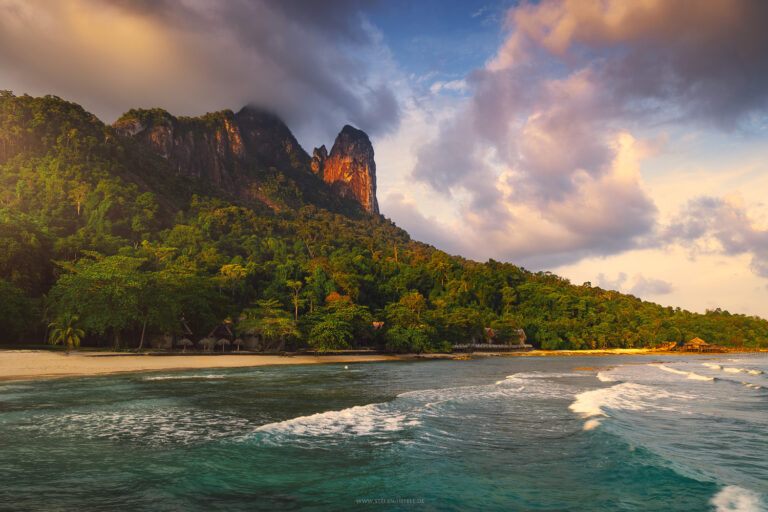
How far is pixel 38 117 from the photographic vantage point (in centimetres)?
8381

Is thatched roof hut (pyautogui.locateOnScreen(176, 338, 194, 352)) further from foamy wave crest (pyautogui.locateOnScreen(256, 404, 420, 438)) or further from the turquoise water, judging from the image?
foamy wave crest (pyautogui.locateOnScreen(256, 404, 420, 438))

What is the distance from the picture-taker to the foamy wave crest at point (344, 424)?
36.6 ft

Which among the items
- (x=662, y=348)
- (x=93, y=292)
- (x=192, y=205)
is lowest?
(x=662, y=348)

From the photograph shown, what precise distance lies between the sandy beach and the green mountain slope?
4157 millimetres

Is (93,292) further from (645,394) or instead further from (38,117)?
(38,117)

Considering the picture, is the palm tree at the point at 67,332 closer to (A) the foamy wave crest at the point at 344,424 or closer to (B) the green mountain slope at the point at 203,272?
(B) the green mountain slope at the point at 203,272

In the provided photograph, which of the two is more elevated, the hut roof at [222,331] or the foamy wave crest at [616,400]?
the hut roof at [222,331]

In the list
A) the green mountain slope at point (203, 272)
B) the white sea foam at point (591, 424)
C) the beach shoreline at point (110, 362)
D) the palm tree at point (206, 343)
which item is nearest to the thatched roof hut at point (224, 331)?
the green mountain slope at point (203, 272)

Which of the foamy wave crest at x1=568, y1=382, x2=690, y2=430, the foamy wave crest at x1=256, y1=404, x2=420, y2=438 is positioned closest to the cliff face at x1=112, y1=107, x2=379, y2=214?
the foamy wave crest at x1=256, y1=404, x2=420, y2=438

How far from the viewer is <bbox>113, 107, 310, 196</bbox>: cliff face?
134m

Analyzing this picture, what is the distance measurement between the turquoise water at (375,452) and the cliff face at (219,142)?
129 metres

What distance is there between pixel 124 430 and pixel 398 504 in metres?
8.65

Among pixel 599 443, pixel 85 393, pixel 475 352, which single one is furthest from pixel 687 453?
pixel 475 352

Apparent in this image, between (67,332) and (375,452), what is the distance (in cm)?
3635
